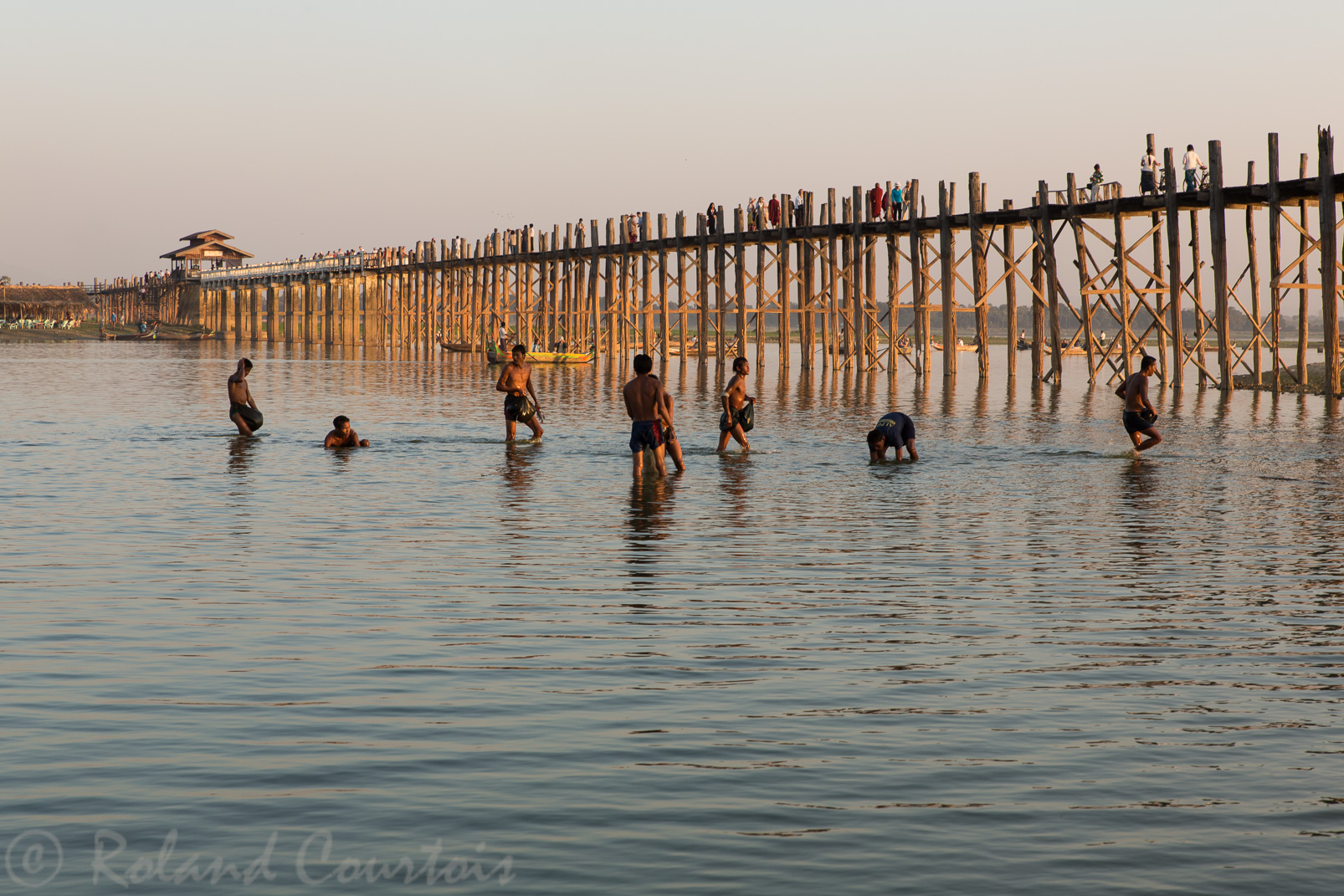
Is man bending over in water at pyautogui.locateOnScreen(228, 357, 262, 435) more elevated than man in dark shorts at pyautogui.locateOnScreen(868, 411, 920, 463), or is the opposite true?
man bending over in water at pyautogui.locateOnScreen(228, 357, 262, 435)

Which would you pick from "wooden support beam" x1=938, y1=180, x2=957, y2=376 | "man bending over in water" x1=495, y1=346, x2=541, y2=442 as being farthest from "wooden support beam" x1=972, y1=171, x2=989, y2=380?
"man bending over in water" x1=495, y1=346, x2=541, y2=442

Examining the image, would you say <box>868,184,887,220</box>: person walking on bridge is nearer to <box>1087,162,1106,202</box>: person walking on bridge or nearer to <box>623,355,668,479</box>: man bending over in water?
<box>1087,162,1106,202</box>: person walking on bridge

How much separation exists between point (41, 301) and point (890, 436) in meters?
95.8

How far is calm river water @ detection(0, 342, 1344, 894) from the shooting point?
511 cm

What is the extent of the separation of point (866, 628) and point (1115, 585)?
2.41 meters

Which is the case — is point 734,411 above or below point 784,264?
below

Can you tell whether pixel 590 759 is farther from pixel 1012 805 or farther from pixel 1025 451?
pixel 1025 451

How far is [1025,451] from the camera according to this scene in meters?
21.2

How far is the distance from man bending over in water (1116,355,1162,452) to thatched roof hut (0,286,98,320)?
9371 cm

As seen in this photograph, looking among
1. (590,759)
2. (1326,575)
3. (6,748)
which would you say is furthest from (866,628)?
(6,748)

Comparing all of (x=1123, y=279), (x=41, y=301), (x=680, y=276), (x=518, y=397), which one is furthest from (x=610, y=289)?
(x=41, y=301)

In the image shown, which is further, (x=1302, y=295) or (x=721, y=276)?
(x=721, y=276)

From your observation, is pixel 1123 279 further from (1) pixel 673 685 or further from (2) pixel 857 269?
(1) pixel 673 685

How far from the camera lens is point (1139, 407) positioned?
1975cm
